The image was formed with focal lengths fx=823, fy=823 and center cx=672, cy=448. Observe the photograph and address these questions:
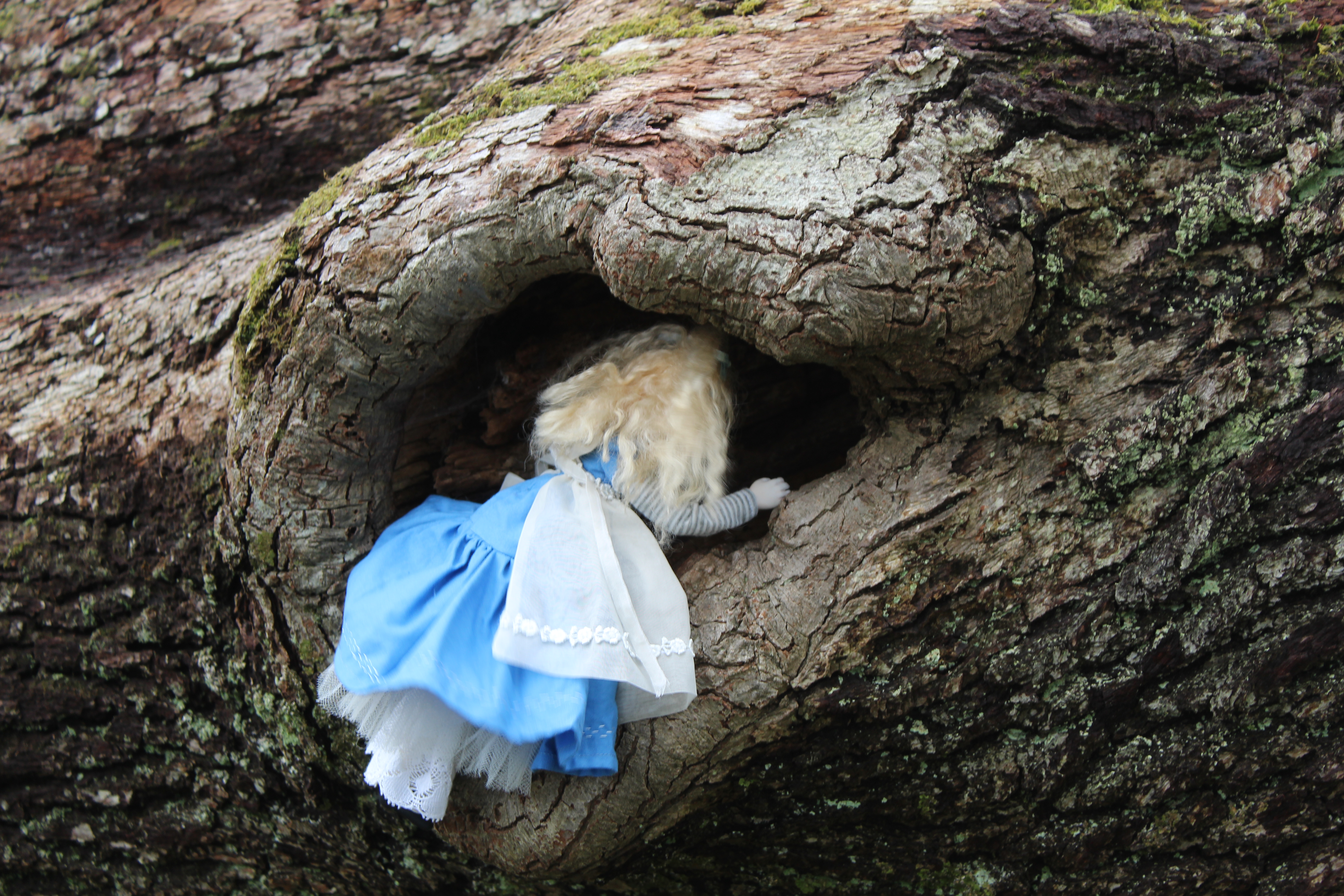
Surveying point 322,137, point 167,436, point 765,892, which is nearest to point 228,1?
point 322,137

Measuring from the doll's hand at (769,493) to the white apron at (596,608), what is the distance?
1.07 ft

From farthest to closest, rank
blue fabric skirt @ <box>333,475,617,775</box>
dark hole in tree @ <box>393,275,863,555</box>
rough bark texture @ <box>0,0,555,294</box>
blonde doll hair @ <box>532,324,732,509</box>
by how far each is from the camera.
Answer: rough bark texture @ <box>0,0,555,294</box> → dark hole in tree @ <box>393,275,863,555</box> → blonde doll hair @ <box>532,324,732,509</box> → blue fabric skirt @ <box>333,475,617,775</box>

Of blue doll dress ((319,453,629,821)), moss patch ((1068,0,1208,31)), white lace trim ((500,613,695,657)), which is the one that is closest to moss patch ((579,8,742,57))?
moss patch ((1068,0,1208,31))

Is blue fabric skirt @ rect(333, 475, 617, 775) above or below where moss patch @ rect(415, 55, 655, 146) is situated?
below

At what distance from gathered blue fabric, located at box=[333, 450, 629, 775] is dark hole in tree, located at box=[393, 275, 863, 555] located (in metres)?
0.28

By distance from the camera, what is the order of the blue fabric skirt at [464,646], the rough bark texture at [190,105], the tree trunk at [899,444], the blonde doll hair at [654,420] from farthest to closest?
the rough bark texture at [190,105] → the blonde doll hair at [654,420] → the blue fabric skirt at [464,646] → the tree trunk at [899,444]

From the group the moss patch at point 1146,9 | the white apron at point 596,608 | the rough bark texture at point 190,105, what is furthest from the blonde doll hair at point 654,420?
the rough bark texture at point 190,105

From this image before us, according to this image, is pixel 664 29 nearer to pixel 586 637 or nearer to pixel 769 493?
pixel 769 493

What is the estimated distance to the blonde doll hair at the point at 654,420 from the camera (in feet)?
7.11

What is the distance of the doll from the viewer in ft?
5.99

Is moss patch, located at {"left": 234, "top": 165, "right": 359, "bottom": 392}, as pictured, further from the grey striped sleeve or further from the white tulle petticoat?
the grey striped sleeve

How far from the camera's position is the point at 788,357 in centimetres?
174

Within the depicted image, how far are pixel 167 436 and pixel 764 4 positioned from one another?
1.97 m

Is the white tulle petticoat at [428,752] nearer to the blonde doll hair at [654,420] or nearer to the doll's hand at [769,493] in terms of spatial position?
the blonde doll hair at [654,420]
